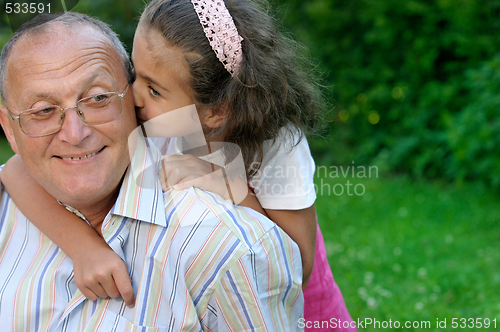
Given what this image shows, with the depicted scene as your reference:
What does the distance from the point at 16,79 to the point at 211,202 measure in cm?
82

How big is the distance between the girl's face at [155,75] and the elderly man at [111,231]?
7.6 inches

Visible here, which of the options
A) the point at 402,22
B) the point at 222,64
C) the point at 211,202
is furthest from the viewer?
the point at 402,22

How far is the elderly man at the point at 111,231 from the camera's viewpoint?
1620 millimetres

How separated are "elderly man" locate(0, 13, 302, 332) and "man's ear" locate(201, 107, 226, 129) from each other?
440 millimetres

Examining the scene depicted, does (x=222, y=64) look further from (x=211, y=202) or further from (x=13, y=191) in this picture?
(x=13, y=191)

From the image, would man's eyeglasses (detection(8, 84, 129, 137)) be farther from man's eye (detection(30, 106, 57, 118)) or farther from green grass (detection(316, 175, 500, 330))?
green grass (detection(316, 175, 500, 330))

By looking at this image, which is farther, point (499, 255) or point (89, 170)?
point (499, 255)

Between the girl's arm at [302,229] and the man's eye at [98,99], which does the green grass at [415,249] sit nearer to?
the girl's arm at [302,229]

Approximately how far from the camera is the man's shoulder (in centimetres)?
165

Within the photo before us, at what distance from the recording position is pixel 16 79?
176 cm

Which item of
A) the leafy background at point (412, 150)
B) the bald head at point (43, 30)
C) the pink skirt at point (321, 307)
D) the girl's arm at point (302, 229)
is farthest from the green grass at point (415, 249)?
the bald head at point (43, 30)

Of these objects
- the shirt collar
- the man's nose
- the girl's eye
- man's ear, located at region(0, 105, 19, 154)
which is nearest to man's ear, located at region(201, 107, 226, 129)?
the girl's eye

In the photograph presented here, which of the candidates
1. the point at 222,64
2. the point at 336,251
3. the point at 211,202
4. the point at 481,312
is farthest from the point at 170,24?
the point at 336,251

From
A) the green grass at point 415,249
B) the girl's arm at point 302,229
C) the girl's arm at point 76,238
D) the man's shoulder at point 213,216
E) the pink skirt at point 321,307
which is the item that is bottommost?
the green grass at point 415,249
